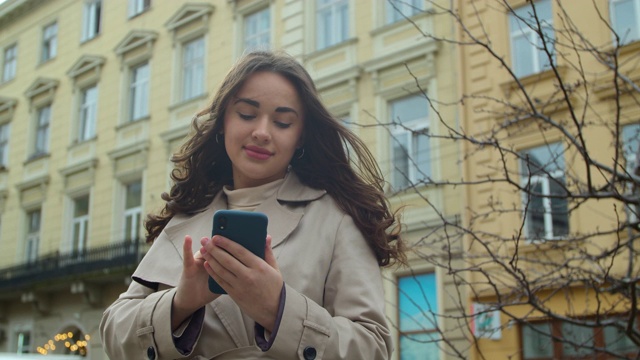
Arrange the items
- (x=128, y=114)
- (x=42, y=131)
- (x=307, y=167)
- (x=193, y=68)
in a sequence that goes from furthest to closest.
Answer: (x=42, y=131) < (x=128, y=114) < (x=193, y=68) < (x=307, y=167)

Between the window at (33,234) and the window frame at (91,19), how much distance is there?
5.16 meters

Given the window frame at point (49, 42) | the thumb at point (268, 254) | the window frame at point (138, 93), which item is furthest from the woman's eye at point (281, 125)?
the window frame at point (49, 42)

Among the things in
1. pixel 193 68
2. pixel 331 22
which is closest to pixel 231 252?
pixel 331 22

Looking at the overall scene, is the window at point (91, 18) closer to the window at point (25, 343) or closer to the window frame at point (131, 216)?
the window frame at point (131, 216)

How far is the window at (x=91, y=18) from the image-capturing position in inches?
851

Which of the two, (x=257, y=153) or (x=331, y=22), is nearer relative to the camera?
(x=257, y=153)

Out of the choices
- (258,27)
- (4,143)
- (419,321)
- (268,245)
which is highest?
(258,27)

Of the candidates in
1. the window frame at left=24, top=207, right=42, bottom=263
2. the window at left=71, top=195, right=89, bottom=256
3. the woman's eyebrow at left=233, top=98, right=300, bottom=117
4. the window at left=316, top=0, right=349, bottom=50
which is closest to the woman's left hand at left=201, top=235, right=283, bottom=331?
the woman's eyebrow at left=233, top=98, right=300, bottom=117

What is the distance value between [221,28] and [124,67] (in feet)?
12.3

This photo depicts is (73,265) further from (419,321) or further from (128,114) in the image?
(419,321)

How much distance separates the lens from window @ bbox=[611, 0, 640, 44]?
446 inches

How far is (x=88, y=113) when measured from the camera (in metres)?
21.0

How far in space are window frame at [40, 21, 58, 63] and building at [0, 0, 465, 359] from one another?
61 mm

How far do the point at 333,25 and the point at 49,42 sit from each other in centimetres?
1140
